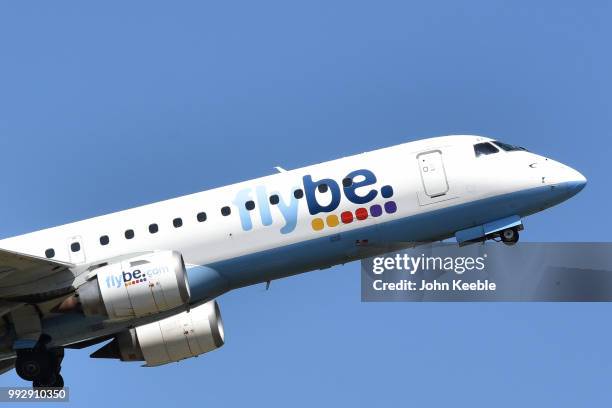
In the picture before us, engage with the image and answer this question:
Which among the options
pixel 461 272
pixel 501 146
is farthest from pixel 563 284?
pixel 501 146

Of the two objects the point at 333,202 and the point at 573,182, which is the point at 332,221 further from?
the point at 573,182

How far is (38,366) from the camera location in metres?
47.6

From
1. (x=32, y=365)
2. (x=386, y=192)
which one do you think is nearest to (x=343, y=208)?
(x=386, y=192)

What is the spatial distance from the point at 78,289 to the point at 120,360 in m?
6.56

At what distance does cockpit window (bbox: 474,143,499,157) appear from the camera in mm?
47531

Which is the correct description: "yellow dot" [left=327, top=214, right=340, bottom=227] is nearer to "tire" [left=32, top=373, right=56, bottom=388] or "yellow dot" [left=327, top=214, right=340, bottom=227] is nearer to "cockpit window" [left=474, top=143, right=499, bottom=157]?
"cockpit window" [left=474, top=143, right=499, bottom=157]

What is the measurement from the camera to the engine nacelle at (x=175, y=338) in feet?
169

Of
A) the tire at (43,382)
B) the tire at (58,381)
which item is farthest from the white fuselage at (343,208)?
the tire at (58,381)

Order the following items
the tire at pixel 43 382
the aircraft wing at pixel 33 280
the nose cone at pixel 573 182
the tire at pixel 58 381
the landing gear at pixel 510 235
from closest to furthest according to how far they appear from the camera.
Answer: the aircraft wing at pixel 33 280
the nose cone at pixel 573 182
the landing gear at pixel 510 235
the tire at pixel 43 382
the tire at pixel 58 381

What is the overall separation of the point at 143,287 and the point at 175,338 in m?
6.85

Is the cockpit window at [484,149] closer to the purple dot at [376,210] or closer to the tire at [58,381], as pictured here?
the purple dot at [376,210]

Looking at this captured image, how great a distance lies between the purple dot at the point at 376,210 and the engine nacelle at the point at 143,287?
6573mm

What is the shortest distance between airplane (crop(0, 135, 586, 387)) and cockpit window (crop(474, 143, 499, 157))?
0.16 ft

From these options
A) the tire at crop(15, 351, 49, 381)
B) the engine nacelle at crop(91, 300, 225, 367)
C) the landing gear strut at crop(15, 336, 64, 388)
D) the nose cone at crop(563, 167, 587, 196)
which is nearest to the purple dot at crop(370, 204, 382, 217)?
the nose cone at crop(563, 167, 587, 196)
